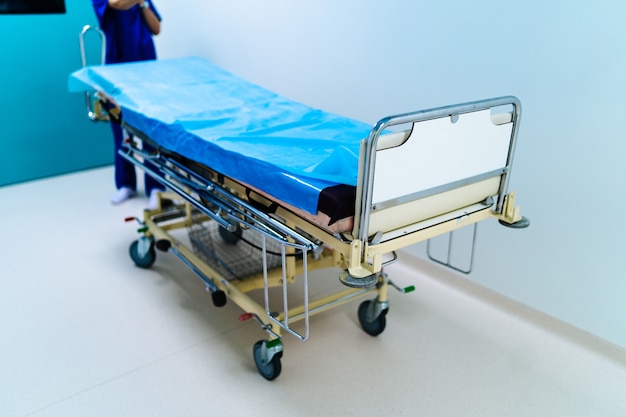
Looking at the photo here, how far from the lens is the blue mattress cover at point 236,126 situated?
71.9 inches

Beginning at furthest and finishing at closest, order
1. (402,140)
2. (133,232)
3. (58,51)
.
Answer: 1. (58,51)
2. (133,232)
3. (402,140)

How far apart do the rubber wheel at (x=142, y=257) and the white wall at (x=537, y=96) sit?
4.68ft

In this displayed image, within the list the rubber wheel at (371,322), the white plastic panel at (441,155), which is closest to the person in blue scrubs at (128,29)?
the rubber wheel at (371,322)

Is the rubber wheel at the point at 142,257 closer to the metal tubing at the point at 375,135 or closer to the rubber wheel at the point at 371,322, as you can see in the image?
the rubber wheel at the point at 371,322

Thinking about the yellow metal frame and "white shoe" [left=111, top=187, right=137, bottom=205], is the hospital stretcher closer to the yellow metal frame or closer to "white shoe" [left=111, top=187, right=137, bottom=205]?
the yellow metal frame

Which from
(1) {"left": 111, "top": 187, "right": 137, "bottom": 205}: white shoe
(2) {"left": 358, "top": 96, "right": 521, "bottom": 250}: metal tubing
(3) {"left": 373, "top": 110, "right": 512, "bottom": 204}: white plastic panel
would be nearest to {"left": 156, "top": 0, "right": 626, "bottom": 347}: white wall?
(3) {"left": 373, "top": 110, "right": 512, "bottom": 204}: white plastic panel

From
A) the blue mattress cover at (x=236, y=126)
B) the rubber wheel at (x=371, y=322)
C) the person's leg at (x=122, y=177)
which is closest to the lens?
the blue mattress cover at (x=236, y=126)

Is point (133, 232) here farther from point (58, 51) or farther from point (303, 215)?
point (303, 215)

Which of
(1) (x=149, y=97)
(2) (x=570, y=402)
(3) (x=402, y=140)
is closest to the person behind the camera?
(3) (x=402, y=140)

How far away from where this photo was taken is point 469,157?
1.88 m

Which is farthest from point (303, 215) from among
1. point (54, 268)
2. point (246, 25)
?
point (246, 25)

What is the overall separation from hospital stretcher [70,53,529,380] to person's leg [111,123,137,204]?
3.32 ft

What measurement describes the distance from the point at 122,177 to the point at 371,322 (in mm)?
2508

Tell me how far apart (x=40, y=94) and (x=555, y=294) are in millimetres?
4026
